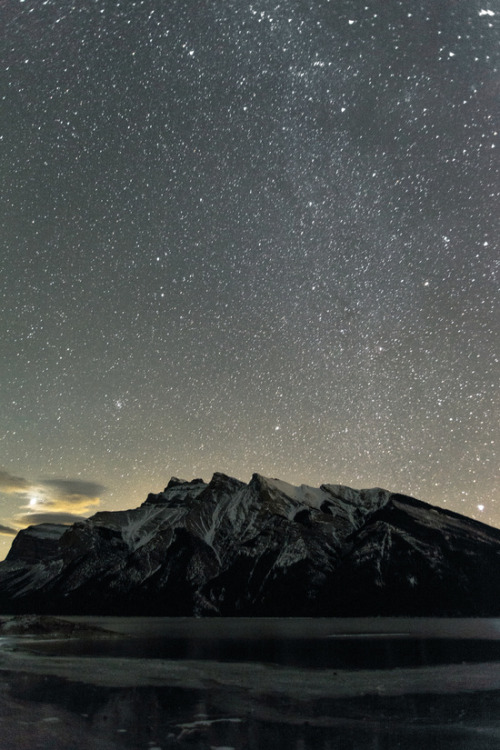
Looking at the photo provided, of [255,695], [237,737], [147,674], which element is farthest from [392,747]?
[147,674]

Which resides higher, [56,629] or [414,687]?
[414,687]

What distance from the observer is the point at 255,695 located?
31.4m

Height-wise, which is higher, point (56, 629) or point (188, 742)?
point (188, 742)

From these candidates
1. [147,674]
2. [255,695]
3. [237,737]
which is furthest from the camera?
[147,674]

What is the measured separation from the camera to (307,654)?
65125 mm

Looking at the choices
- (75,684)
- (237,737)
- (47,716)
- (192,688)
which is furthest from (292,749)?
(75,684)

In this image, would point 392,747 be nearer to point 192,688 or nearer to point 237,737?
point 237,737

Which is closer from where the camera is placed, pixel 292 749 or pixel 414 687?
pixel 292 749

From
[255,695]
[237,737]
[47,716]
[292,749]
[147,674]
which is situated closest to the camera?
[292,749]

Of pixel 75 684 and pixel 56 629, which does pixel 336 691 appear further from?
pixel 56 629

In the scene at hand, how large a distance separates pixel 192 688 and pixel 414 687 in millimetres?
13986

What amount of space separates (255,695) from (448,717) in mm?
11058

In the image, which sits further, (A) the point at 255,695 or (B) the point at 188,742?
(A) the point at 255,695

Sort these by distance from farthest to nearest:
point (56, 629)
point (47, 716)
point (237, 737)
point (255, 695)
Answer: point (56, 629) → point (255, 695) → point (47, 716) → point (237, 737)
